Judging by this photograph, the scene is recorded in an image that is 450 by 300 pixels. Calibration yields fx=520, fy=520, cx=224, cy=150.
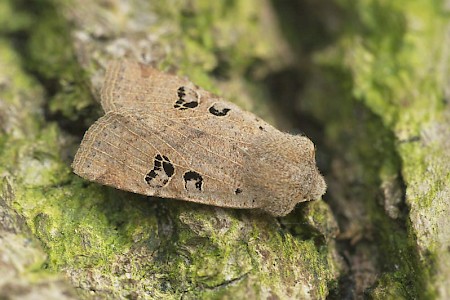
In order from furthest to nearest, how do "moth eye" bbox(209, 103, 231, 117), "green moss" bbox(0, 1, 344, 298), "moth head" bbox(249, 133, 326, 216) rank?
1. "moth eye" bbox(209, 103, 231, 117)
2. "moth head" bbox(249, 133, 326, 216)
3. "green moss" bbox(0, 1, 344, 298)

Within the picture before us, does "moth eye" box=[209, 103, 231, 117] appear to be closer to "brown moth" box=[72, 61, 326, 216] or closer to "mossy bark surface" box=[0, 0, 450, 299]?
"brown moth" box=[72, 61, 326, 216]

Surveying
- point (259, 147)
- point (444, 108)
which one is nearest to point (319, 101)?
point (444, 108)

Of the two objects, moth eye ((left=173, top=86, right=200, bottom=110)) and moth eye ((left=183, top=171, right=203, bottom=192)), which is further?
moth eye ((left=173, top=86, right=200, bottom=110))

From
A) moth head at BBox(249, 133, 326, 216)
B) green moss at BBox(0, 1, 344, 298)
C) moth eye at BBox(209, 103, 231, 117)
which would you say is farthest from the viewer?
moth eye at BBox(209, 103, 231, 117)

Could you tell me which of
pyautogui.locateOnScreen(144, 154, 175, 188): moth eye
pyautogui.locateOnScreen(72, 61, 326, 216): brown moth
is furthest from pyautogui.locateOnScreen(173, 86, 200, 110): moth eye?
pyautogui.locateOnScreen(144, 154, 175, 188): moth eye

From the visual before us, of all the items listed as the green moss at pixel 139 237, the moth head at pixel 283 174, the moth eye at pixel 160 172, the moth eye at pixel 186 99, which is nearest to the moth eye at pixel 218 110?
the moth eye at pixel 186 99

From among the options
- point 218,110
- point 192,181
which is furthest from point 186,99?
point 192,181
